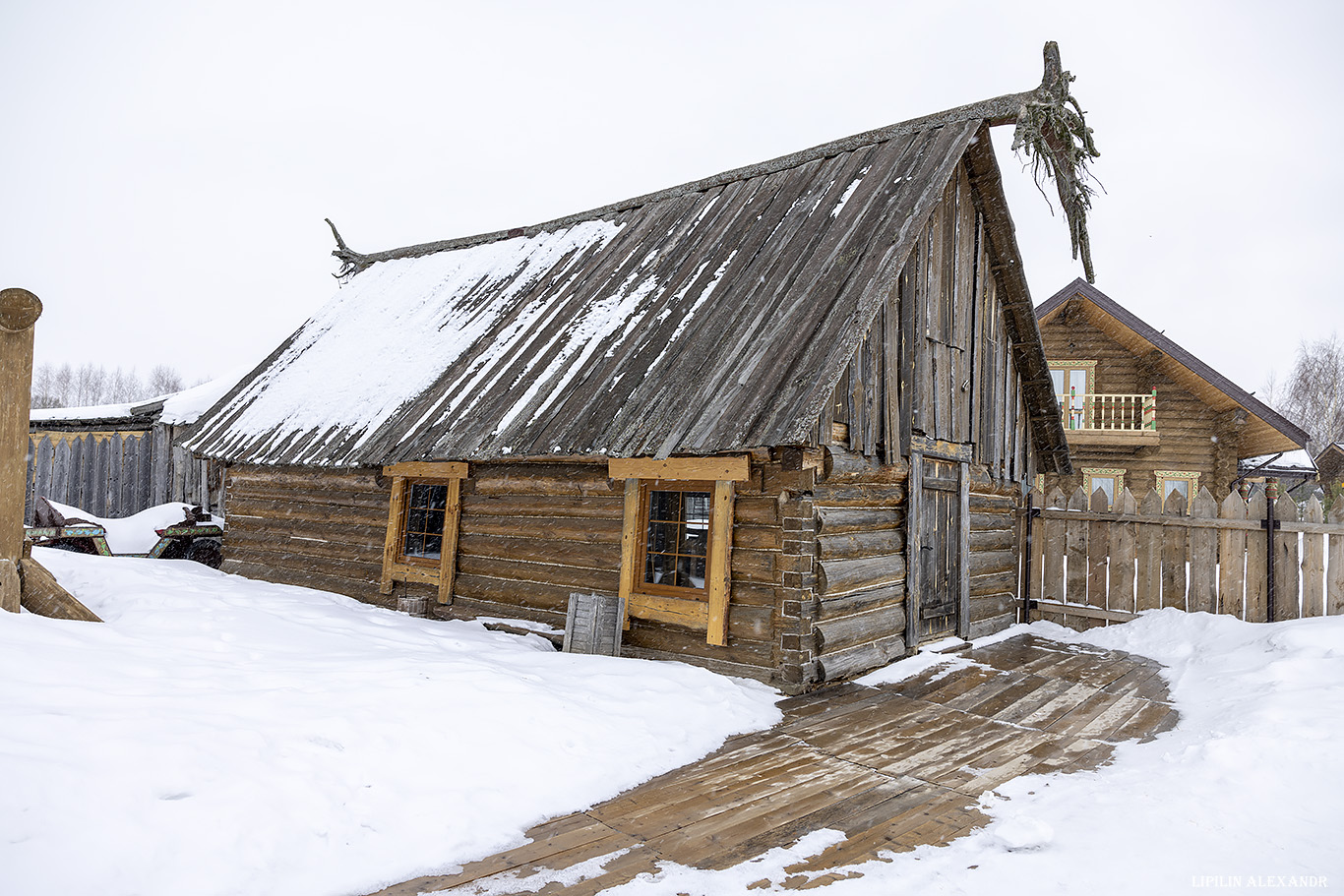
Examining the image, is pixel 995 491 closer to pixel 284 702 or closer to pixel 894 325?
pixel 894 325

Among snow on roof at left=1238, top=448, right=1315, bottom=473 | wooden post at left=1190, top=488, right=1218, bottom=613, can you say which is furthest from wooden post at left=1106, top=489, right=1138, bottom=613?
snow on roof at left=1238, top=448, right=1315, bottom=473

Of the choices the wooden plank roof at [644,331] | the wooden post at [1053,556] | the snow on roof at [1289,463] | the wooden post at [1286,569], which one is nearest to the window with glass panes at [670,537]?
the wooden plank roof at [644,331]

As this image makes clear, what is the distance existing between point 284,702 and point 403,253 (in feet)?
46.4

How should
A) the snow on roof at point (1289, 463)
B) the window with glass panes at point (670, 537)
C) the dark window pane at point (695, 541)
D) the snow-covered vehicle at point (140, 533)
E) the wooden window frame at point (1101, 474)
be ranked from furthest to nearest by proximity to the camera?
the snow on roof at point (1289, 463) < the wooden window frame at point (1101, 474) < the snow-covered vehicle at point (140, 533) < the dark window pane at point (695, 541) < the window with glass panes at point (670, 537)

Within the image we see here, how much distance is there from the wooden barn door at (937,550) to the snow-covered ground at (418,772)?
9.62 feet

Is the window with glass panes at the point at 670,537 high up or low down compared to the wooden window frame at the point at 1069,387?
down

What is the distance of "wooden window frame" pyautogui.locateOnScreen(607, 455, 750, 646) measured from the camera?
24.0ft

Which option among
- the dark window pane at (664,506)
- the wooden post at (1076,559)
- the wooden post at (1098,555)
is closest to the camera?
the dark window pane at (664,506)

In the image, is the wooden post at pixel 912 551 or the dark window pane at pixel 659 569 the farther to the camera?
the wooden post at pixel 912 551

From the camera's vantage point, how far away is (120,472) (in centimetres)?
1920

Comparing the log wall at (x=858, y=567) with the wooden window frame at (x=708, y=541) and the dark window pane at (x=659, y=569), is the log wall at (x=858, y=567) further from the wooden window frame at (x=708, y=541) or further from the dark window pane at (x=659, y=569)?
the dark window pane at (x=659, y=569)

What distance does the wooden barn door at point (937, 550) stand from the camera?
28.3 feet

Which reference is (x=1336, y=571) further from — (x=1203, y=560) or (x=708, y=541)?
(x=708, y=541)

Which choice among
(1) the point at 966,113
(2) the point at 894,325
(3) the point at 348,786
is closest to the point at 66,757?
(3) the point at 348,786
